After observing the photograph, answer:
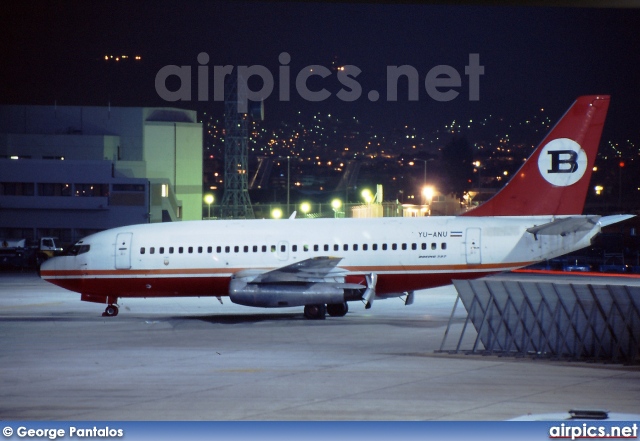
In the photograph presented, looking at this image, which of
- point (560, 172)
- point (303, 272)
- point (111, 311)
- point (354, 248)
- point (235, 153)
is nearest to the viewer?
point (303, 272)

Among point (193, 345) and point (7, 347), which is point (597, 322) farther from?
point (7, 347)

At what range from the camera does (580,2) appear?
35.8 ft

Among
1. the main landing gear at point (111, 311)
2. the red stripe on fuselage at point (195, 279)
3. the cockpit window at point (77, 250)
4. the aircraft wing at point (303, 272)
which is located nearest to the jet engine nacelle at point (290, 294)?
the aircraft wing at point (303, 272)

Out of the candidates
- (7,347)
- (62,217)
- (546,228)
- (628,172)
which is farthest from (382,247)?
(628,172)

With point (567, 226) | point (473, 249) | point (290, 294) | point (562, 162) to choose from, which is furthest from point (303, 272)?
point (562, 162)

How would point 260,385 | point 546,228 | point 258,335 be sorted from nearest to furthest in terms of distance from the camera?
1. point 260,385
2. point 258,335
3. point 546,228

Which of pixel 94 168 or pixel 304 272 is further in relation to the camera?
pixel 94 168

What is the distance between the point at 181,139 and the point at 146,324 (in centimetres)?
5327

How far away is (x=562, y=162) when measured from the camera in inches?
1171

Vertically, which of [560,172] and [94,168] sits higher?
[94,168]

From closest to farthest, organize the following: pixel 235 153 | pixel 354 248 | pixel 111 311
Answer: pixel 354 248 → pixel 111 311 → pixel 235 153

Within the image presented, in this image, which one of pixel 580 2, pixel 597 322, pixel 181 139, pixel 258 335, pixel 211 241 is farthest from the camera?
pixel 181 139

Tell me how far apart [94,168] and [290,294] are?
47.1 metres

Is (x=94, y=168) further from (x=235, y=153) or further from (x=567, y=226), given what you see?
(x=567, y=226)
